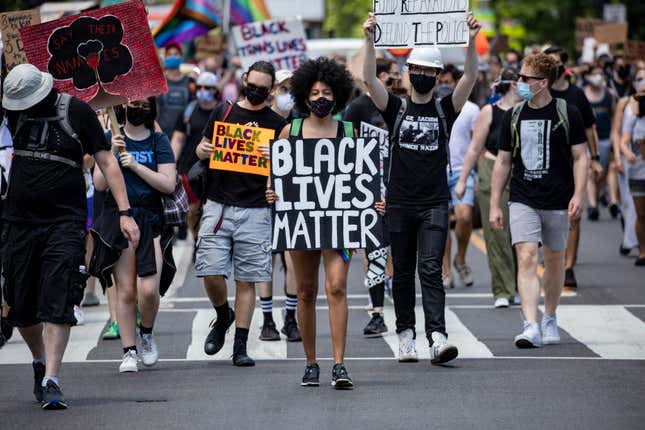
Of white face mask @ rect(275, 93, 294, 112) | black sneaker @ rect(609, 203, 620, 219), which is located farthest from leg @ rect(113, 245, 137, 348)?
black sneaker @ rect(609, 203, 620, 219)

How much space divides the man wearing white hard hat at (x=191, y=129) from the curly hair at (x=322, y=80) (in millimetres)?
4845

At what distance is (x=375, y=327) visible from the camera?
1166 cm

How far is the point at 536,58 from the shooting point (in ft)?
36.8

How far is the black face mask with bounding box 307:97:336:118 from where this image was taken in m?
9.27

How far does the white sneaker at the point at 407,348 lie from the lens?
10.2 meters

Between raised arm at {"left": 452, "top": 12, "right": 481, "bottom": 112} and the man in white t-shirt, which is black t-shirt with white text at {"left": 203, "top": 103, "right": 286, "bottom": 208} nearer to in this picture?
raised arm at {"left": 452, "top": 12, "right": 481, "bottom": 112}

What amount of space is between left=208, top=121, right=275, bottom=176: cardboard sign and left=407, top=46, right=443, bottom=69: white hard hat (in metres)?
1.10

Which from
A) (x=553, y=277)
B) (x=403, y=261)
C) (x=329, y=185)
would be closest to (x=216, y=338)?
(x=403, y=261)

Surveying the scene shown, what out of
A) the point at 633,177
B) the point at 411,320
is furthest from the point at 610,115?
the point at 411,320

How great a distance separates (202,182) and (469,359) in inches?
86.9

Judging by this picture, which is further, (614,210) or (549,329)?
(614,210)

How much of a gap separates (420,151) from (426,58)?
2.04 ft

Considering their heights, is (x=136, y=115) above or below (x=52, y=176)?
above

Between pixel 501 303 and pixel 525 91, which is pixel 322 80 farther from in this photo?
pixel 501 303
